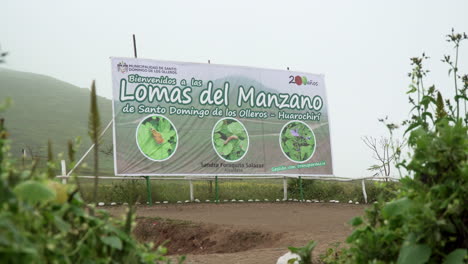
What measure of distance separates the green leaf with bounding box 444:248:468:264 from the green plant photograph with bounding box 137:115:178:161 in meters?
11.8

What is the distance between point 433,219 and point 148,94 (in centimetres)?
1223

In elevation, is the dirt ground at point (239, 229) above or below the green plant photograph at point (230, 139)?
below

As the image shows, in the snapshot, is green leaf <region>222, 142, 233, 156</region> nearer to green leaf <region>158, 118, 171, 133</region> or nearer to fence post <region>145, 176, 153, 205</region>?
green leaf <region>158, 118, 171, 133</region>

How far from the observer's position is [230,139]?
14.3 meters

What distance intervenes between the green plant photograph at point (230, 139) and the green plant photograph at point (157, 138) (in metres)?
1.15

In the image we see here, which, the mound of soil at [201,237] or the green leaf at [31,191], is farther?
the mound of soil at [201,237]

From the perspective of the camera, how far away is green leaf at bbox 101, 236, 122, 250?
1.29 meters

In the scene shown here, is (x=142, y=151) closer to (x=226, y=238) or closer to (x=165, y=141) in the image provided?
(x=165, y=141)

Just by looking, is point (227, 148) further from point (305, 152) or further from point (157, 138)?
point (305, 152)

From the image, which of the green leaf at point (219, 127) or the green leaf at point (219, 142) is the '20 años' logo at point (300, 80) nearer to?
the green leaf at point (219, 127)

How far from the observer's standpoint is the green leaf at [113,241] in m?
1.29

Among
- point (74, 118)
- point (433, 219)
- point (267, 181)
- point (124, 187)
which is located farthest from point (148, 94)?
point (74, 118)

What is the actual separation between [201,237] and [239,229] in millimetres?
605

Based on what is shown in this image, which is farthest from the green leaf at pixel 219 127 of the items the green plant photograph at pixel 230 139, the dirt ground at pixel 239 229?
the dirt ground at pixel 239 229
